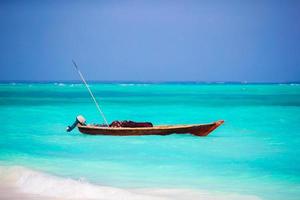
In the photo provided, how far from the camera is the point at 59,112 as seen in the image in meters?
6.10

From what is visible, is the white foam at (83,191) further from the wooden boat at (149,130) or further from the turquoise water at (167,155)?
the wooden boat at (149,130)

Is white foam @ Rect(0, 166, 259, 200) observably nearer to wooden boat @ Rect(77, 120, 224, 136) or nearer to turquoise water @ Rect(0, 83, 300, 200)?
turquoise water @ Rect(0, 83, 300, 200)

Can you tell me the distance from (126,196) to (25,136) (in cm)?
171

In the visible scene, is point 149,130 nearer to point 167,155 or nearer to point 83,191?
point 167,155

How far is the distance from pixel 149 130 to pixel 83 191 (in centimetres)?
161

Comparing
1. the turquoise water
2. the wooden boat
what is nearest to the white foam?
the turquoise water

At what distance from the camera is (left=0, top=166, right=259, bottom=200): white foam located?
12.2 feet

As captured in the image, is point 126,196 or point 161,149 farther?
point 161,149

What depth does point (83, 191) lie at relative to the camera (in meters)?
3.81

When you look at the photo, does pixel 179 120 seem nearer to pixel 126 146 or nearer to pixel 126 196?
pixel 126 146

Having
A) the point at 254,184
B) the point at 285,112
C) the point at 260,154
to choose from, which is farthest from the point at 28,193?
the point at 285,112

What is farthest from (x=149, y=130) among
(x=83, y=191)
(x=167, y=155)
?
(x=83, y=191)

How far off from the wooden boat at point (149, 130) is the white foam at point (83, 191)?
1.30 meters

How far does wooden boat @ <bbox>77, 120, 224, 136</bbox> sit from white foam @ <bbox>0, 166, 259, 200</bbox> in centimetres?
130
